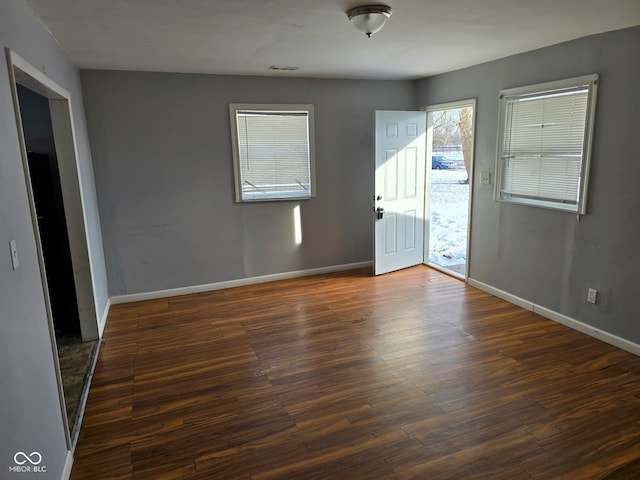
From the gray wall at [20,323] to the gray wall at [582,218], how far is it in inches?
Answer: 146

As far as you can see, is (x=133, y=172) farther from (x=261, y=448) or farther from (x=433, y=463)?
(x=433, y=463)

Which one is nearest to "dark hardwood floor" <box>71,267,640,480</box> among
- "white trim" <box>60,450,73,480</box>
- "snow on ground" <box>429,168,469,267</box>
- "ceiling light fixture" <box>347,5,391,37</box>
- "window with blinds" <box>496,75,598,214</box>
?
"white trim" <box>60,450,73,480</box>

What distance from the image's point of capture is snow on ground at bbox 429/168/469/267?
6.02 metres

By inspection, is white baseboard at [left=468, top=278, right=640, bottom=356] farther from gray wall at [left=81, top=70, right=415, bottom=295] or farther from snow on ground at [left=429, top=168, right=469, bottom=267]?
gray wall at [left=81, top=70, right=415, bottom=295]

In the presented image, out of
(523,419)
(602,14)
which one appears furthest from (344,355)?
(602,14)

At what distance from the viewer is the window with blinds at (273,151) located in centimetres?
465

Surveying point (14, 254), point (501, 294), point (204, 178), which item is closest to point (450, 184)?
point (501, 294)

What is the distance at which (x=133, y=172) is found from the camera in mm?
4277

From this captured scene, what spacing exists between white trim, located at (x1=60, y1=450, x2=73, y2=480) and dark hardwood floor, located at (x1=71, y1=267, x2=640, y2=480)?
0.04 m

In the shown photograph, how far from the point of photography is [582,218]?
Result: 3.44 metres

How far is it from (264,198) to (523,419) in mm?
3370

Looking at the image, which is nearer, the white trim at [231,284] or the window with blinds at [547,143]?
the window with blinds at [547,143]

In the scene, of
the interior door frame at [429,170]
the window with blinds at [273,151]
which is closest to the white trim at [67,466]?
the window with blinds at [273,151]

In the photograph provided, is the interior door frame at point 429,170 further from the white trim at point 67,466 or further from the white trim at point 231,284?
the white trim at point 67,466
